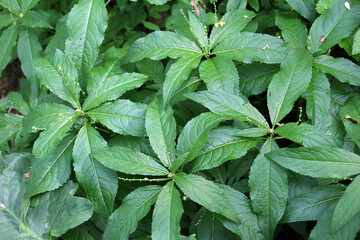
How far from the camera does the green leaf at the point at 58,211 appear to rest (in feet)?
7.20

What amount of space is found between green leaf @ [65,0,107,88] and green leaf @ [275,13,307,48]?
1.47 metres

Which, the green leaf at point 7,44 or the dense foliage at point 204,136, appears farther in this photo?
the green leaf at point 7,44

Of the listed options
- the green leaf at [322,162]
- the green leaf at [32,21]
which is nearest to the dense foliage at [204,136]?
the green leaf at [322,162]

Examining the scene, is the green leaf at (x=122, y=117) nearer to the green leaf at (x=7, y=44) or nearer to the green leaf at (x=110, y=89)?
the green leaf at (x=110, y=89)

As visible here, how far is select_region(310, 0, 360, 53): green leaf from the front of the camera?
2.19m

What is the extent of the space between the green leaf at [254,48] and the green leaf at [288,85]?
121 mm

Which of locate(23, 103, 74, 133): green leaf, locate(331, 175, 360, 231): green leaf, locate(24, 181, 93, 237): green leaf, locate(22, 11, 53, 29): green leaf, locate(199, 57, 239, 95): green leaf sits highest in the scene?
locate(22, 11, 53, 29): green leaf

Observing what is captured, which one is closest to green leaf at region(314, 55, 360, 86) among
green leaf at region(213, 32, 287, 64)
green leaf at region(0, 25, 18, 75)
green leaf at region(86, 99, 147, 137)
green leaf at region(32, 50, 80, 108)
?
green leaf at region(213, 32, 287, 64)

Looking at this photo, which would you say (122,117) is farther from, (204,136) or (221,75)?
(221,75)

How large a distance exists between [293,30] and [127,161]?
5.50 ft

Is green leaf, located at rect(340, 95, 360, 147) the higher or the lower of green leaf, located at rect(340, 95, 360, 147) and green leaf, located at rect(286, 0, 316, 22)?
the lower

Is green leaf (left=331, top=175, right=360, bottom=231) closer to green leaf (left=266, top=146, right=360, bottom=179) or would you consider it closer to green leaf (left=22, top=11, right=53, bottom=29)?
green leaf (left=266, top=146, right=360, bottom=179)

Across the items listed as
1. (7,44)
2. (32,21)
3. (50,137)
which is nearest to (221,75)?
(50,137)

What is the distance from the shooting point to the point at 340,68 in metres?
A: 2.15
